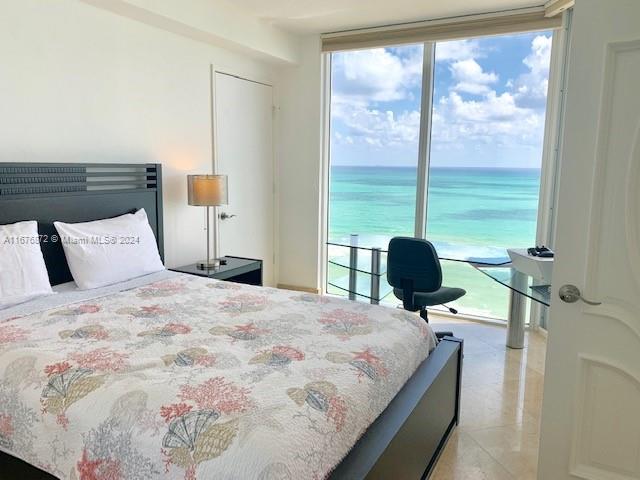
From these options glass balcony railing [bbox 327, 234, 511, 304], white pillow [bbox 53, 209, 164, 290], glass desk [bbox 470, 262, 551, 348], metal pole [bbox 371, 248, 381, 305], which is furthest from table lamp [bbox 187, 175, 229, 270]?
glass desk [bbox 470, 262, 551, 348]

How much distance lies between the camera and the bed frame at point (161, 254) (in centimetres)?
161

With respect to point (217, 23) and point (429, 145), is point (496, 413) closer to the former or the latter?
point (429, 145)

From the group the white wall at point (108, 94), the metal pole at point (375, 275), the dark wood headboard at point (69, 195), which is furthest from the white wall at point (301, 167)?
the dark wood headboard at point (69, 195)

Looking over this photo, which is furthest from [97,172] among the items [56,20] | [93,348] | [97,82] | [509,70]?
[509,70]

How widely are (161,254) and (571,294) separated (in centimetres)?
268

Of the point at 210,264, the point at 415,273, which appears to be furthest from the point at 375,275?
the point at 210,264

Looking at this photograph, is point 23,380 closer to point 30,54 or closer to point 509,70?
point 30,54

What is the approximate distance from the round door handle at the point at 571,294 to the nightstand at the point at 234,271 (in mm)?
2373

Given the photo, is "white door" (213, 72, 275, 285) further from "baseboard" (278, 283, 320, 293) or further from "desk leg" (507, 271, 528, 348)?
"desk leg" (507, 271, 528, 348)

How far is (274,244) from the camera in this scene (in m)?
5.07

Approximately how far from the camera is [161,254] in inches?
137

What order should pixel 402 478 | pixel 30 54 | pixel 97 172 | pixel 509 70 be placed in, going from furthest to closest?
pixel 509 70
pixel 97 172
pixel 30 54
pixel 402 478

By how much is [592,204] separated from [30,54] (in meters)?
2.88

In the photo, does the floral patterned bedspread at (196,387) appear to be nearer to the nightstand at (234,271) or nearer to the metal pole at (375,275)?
the nightstand at (234,271)
